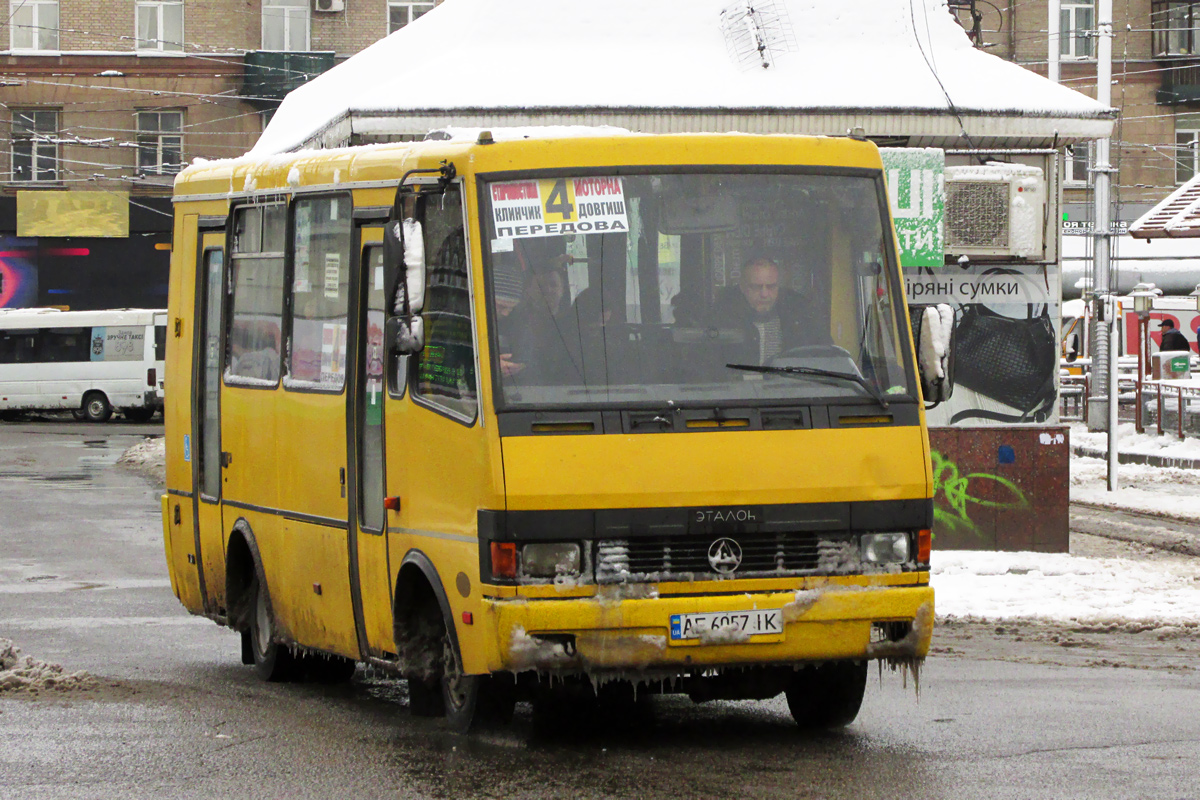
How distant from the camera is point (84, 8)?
4697 cm

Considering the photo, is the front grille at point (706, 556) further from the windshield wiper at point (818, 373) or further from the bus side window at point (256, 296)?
the bus side window at point (256, 296)

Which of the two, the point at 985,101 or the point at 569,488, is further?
the point at 985,101

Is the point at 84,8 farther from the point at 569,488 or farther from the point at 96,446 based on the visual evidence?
the point at 569,488

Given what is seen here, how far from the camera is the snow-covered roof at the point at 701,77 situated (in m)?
14.5

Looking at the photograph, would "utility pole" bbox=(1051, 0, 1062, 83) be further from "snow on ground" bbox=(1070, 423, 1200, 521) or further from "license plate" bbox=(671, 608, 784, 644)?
"license plate" bbox=(671, 608, 784, 644)

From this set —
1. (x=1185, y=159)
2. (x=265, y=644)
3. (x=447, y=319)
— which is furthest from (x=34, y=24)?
(x=447, y=319)

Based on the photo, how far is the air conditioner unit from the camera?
45.8 ft

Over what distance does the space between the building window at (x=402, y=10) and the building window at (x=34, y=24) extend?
8297 millimetres

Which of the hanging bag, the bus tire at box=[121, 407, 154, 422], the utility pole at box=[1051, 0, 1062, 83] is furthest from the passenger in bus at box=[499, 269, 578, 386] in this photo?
the bus tire at box=[121, 407, 154, 422]

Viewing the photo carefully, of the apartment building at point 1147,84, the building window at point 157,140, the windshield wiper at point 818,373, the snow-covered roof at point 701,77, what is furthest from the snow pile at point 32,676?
the apartment building at point 1147,84

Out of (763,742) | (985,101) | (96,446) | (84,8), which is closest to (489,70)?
(985,101)

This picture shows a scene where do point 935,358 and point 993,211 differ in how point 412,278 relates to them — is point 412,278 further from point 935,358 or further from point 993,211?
point 993,211

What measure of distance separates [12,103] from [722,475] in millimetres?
43673

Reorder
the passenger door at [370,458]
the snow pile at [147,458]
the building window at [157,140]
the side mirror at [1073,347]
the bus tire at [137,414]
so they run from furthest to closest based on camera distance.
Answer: the side mirror at [1073,347] → the building window at [157,140] → the bus tire at [137,414] → the snow pile at [147,458] → the passenger door at [370,458]
